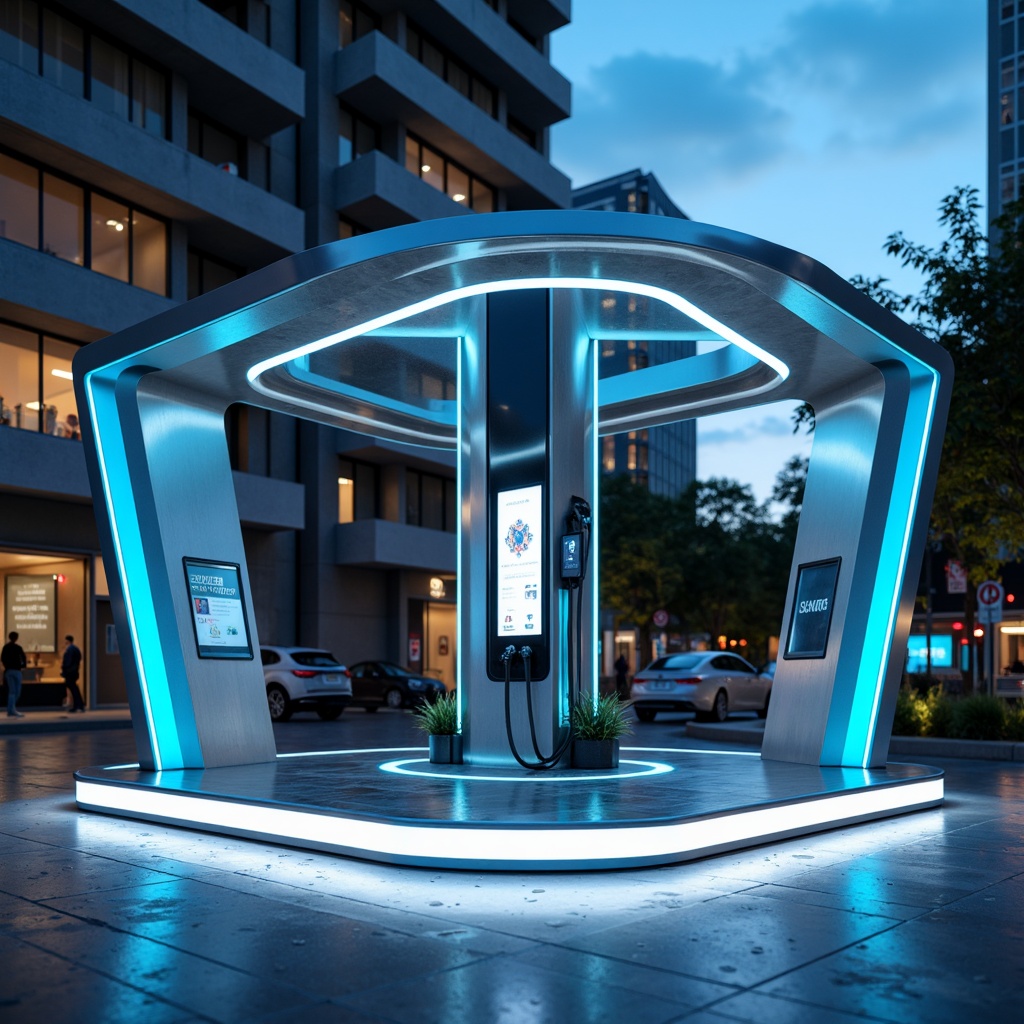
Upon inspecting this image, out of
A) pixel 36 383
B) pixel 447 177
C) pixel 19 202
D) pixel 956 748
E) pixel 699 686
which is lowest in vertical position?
pixel 956 748

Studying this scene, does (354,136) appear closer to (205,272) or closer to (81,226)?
(205,272)

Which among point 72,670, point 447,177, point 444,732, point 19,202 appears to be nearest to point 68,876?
point 444,732

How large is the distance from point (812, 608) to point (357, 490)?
2402 centimetres

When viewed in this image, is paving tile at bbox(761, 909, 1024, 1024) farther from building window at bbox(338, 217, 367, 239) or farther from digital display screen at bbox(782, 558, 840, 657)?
building window at bbox(338, 217, 367, 239)

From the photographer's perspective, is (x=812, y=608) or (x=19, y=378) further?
(x=19, y=378)

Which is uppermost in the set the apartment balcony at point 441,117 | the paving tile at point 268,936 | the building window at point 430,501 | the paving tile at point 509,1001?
the apartment balcony at point 441,117


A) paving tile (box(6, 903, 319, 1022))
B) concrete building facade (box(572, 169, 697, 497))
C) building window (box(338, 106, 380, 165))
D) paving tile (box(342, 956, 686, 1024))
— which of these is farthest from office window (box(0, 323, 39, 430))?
concrete building facade (box(572, 169, 697, 497))

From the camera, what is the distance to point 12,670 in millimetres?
22891

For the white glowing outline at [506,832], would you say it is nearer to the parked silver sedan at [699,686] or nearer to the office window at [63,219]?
the parked silver sedan at [699,686]

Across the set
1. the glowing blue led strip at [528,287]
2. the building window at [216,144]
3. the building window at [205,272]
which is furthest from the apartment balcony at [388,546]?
the glowing blue led strip at [528,287]

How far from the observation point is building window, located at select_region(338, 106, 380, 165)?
33.5 meters

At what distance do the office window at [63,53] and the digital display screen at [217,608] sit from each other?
17530mm

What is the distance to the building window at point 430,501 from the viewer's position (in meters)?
36.5

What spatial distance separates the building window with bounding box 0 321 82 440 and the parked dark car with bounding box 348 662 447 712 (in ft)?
30.4
